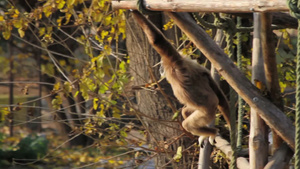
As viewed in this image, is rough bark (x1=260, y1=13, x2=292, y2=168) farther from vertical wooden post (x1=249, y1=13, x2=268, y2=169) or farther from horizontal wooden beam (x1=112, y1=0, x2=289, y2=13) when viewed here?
horizontal wooden beam (x1=112, y1=0, x2=289, y2=13)

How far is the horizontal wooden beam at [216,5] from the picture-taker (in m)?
1.80

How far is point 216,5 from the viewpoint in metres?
2.06

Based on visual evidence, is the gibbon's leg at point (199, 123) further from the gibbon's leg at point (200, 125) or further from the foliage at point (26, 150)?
the foliage at point (26, 150)

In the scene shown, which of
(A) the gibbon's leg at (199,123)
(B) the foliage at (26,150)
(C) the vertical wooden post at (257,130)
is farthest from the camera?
(B) the foliage at (26,150)

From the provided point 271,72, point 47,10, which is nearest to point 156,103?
point 47,10

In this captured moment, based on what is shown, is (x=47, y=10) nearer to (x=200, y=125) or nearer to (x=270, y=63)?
(x=200, y=125)

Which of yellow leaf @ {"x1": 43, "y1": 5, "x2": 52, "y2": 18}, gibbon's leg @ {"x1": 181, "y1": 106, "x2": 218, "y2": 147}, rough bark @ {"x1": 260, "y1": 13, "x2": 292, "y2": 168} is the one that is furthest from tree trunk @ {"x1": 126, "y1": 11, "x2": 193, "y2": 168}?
rough bark @ {"x1": 260, "y1": 13, "x2": 292, "y2": 168}

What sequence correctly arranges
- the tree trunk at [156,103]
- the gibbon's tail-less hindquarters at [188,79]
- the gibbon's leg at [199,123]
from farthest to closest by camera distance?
the tree trunk at [156,103], the gibbon's leg at [199,123], the gibbon's tail-less hindquarters at [188,79]

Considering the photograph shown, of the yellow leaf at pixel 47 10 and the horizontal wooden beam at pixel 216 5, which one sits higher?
the yellow leaf at pixel 47 10

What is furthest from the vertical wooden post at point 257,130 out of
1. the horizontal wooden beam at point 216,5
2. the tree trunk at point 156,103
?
the tree trunk at point 156,103

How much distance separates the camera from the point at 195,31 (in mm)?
2652

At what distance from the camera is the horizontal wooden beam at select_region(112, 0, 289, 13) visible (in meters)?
1.80

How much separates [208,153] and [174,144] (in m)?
0.68

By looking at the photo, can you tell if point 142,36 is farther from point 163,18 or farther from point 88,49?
point 88,49
